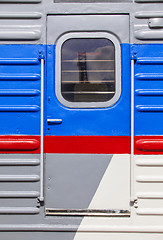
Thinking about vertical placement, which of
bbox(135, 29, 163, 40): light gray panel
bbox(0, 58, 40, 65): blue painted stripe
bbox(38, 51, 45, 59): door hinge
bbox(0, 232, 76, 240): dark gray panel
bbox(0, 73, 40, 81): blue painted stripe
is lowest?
bbox(0, 232, 76, 240): dark gray panel

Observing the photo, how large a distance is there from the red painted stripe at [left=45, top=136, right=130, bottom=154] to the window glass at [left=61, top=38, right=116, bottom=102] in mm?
374

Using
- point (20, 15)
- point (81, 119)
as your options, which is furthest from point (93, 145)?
point (20, 15)

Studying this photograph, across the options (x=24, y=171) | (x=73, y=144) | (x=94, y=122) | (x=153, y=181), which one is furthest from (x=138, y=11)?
(x=24, y=171)

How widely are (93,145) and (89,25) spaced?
1.15 metres

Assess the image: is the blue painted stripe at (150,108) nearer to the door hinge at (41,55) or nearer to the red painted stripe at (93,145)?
the red painted stripe at (93,145)

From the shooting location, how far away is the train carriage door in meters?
2.19

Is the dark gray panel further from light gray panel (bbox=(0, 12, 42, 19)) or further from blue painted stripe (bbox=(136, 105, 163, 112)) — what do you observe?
light gray panel (bbox=(0, 12, 42, 19))

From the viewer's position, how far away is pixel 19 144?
2.21 metres

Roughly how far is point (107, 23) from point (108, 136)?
1.08 metres

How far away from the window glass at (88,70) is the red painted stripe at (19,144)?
519 mm

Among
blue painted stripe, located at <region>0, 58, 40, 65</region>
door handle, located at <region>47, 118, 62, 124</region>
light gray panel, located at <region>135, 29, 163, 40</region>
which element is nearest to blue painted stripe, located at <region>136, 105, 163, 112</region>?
light gray panel, located at <region>135, 29, 163, 40</region>

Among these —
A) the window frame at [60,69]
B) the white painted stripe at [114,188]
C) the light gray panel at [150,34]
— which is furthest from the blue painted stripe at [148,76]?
the white painted stripe at [114,188]

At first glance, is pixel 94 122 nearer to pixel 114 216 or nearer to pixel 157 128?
pixel 157 128

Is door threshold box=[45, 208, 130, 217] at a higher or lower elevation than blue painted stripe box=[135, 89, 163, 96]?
lower
